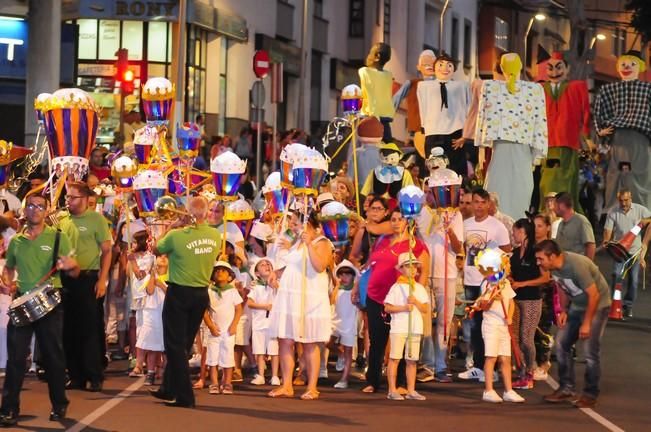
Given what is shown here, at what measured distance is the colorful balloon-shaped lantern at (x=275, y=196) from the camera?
16656 millimetres

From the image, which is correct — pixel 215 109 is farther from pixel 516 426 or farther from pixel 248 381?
pixel 516 426

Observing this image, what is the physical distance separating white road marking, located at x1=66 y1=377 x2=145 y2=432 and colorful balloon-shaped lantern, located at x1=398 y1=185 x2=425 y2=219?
10.9 ft

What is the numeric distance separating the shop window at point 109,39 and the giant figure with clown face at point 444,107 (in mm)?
19854

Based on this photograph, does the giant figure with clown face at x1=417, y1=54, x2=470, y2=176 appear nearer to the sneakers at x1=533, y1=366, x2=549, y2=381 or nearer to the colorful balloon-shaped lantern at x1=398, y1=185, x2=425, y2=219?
the sneakers at x1=533, y1=366, x2=549, y2=381

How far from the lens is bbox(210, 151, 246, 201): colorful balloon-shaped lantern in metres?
16.6

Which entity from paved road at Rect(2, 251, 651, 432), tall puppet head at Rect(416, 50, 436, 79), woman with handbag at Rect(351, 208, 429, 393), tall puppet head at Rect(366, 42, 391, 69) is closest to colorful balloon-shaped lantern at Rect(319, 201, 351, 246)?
woman with handbag at Rect(351, 208, 429, 393)

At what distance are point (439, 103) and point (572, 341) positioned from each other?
5806mm

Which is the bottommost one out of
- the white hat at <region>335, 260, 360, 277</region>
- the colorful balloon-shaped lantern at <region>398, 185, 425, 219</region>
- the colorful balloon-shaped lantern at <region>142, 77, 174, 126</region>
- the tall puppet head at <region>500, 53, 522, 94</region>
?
the white hat at <region>335, 260, 360, 277</region>

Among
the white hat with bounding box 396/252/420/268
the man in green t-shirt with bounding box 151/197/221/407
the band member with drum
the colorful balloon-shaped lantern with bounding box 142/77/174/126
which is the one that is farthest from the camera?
the colorful balloon-shaped lantern with bounding box 142/77/174/126

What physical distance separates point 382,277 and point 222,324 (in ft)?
5.67

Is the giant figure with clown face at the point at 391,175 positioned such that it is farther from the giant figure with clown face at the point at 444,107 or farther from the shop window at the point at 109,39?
the shop window at the point at 109,39

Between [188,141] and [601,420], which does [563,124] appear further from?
[601,420]

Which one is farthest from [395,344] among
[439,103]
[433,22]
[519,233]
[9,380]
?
[433,22]

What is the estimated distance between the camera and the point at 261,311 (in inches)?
656
